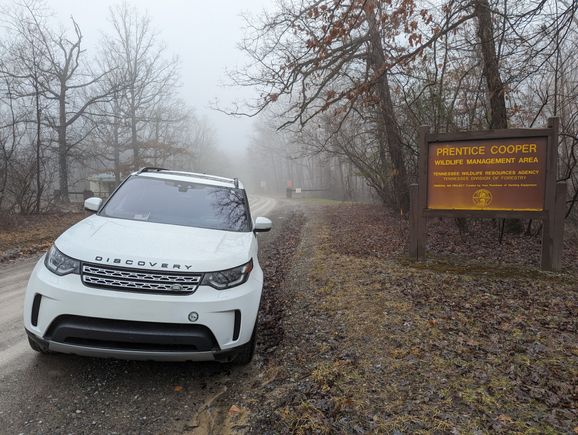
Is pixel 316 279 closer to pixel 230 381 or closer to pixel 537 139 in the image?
pixel 230 381

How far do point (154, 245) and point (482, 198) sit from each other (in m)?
5.77

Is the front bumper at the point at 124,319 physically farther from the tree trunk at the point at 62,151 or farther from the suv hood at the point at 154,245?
the tree trunk at the point at 62,151

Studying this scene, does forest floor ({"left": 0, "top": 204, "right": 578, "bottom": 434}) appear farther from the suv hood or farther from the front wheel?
the suv hood

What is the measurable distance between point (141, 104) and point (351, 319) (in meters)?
33.4

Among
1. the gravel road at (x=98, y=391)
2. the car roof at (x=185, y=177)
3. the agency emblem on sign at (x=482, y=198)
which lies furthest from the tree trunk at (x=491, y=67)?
the gravel road at (x=98, y=391)

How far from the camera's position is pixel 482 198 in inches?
277

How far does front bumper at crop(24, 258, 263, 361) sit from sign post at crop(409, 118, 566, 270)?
5298mm

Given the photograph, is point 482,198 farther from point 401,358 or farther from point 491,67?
point 401,358

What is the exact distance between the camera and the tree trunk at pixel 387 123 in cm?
1211

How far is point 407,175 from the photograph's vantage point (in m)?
14.0

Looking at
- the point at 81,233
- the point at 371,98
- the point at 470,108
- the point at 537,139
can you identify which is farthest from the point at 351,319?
the point at 470,108

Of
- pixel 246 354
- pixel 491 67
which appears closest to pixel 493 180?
pixel 491 67

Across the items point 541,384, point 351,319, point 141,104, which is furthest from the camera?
point 141,104

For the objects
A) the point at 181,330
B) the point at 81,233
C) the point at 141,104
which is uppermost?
the point at 141,104
